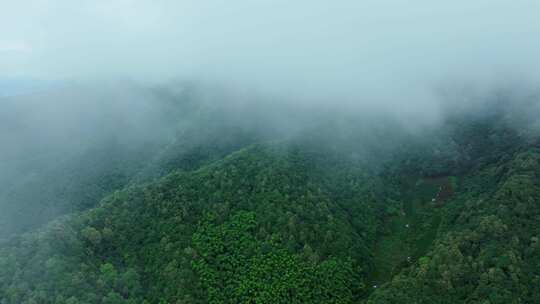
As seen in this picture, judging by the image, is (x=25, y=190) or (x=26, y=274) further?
(x=25, y=190)

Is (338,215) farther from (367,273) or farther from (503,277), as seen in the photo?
(503,277)

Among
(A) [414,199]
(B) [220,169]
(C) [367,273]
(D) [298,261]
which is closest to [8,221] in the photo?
(B) [220,169]

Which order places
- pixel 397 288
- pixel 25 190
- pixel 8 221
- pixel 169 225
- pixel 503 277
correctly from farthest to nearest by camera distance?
1. pixel 25 190
2. pixel 8 221
3. pixel 169 225
4. pixel 397 288
5. pixel 503 277

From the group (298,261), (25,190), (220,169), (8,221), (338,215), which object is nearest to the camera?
(298,261)

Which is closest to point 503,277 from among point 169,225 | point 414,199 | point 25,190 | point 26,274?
point 414,199

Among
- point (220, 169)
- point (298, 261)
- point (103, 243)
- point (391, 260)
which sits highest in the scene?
point (220, 169)

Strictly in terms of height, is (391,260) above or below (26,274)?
below
